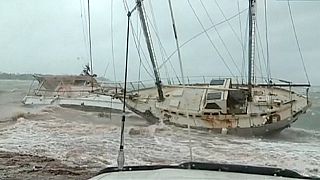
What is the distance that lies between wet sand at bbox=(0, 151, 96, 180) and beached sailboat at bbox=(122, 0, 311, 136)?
13.3 meters

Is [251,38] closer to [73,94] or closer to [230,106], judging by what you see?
[230,106]

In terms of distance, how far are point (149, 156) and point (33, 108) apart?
94.1 feet

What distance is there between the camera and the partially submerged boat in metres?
44.0

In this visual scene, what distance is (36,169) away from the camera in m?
13.2

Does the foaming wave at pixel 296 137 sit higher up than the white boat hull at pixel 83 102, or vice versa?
the white boat hull at pixel 83 102

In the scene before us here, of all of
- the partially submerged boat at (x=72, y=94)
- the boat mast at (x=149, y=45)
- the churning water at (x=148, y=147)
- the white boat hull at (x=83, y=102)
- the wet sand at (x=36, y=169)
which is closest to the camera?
the wet sand at (x=36, y=169)

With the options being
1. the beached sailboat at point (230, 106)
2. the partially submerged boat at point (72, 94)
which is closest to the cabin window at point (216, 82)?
the beached sailboat at point (230, 106)

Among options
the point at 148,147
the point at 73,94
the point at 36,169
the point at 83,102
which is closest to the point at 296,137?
the point at 148,147

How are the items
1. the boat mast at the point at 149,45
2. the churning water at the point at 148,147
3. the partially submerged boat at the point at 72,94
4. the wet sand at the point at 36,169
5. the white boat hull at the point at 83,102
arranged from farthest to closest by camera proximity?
1. the partially submerged boat at the point at 72,94
2. the white boat hull at the point at 83,102
3. the boat mast at the point at 149,45
4. the churning water at the point at 148,147
5. the wet sand at the point at 36,169

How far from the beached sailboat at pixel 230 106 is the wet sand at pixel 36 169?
13.3 m

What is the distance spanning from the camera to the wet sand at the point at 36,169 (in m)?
12.2

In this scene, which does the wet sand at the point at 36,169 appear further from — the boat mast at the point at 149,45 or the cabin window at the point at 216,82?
the cabin window at the point at 216,82

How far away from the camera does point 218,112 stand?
2906cm

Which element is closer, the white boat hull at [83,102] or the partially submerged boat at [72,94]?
the white boat hull at [83,102]
